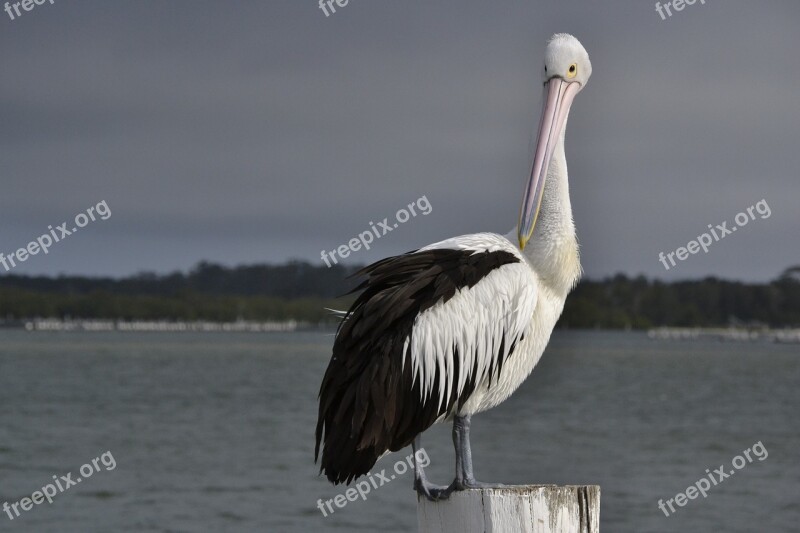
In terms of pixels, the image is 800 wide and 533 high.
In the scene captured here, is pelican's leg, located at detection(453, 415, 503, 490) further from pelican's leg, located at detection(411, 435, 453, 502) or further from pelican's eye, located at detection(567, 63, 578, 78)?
pelican's eye, located at detection(567, 63, 578, 78)

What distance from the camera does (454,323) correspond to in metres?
4.61

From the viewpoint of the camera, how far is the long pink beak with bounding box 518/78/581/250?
452 centimetres

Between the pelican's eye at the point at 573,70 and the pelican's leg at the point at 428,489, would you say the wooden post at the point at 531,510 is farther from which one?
the pelican's eye at the point at 573,70

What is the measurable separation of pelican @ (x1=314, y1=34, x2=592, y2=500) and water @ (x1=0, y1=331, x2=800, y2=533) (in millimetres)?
778

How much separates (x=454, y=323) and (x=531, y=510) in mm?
984

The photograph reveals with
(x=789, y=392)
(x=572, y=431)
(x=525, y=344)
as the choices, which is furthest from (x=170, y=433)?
(x=789, y=392)

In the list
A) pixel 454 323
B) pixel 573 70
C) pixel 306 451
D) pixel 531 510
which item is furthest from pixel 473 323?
pixel 306 451

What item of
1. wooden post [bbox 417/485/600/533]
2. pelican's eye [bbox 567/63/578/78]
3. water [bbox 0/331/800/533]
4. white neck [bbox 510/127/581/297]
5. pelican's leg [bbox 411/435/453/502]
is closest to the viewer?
wooden post [bbox 417/485/600/533]

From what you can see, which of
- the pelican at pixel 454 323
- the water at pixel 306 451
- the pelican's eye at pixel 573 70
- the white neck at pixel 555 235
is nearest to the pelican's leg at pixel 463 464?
the pelican at pixel 454 323

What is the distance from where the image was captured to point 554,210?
15.5 ft

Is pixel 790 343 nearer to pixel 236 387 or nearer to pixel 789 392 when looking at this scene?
pixel 789 392

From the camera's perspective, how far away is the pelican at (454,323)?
4.45 meters

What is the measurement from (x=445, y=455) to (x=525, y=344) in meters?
16.2

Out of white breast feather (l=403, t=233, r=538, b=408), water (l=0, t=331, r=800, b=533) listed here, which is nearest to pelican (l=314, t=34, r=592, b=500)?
white breast feather (l=403, t=233, r=538, b=408)
